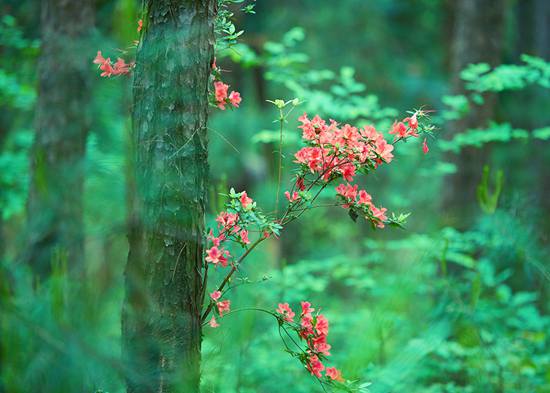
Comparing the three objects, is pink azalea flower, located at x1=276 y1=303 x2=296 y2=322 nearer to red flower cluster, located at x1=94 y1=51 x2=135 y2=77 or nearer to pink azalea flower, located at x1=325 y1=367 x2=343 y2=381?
pink azalea flower, located at x1=325 y1=367 x2=343 y2=381

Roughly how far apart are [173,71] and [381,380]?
1.79 m

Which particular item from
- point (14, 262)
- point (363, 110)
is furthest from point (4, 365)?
point (363, 110)

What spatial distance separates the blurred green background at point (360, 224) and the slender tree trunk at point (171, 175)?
12 centimetres

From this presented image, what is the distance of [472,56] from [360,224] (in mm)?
5190

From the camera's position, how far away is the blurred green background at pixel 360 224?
1.45m

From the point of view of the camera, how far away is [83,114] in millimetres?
3605

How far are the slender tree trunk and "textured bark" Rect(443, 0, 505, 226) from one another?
161 inches

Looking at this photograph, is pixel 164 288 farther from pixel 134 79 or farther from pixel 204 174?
pixel 134 79

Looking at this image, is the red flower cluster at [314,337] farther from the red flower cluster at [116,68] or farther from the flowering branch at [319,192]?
the red flower cluster at [116,68]

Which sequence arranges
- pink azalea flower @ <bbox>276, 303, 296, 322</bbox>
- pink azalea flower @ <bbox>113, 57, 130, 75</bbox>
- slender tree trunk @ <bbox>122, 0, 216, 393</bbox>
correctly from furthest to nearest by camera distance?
pink azalea flower @ <bbox>276, 303, 296, 322</bbox>
pink azalea flower @ <bbox>113, 57, 130, 75</bbox>
slender tree trunk @ <bbox>122, 0, 216, 393</bbox>

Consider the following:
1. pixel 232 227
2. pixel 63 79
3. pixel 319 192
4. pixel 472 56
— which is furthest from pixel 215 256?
pixel 472 56

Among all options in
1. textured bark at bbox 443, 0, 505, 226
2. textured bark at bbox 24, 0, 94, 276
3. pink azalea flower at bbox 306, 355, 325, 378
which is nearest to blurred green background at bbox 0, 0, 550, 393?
textured bark at bbox 443, 0, 505, 226

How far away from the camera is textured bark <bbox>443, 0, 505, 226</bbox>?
18.8 ft

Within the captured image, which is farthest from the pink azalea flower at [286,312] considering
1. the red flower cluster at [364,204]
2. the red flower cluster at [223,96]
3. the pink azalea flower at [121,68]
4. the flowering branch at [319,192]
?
the pink azalea flower at [121,68]
